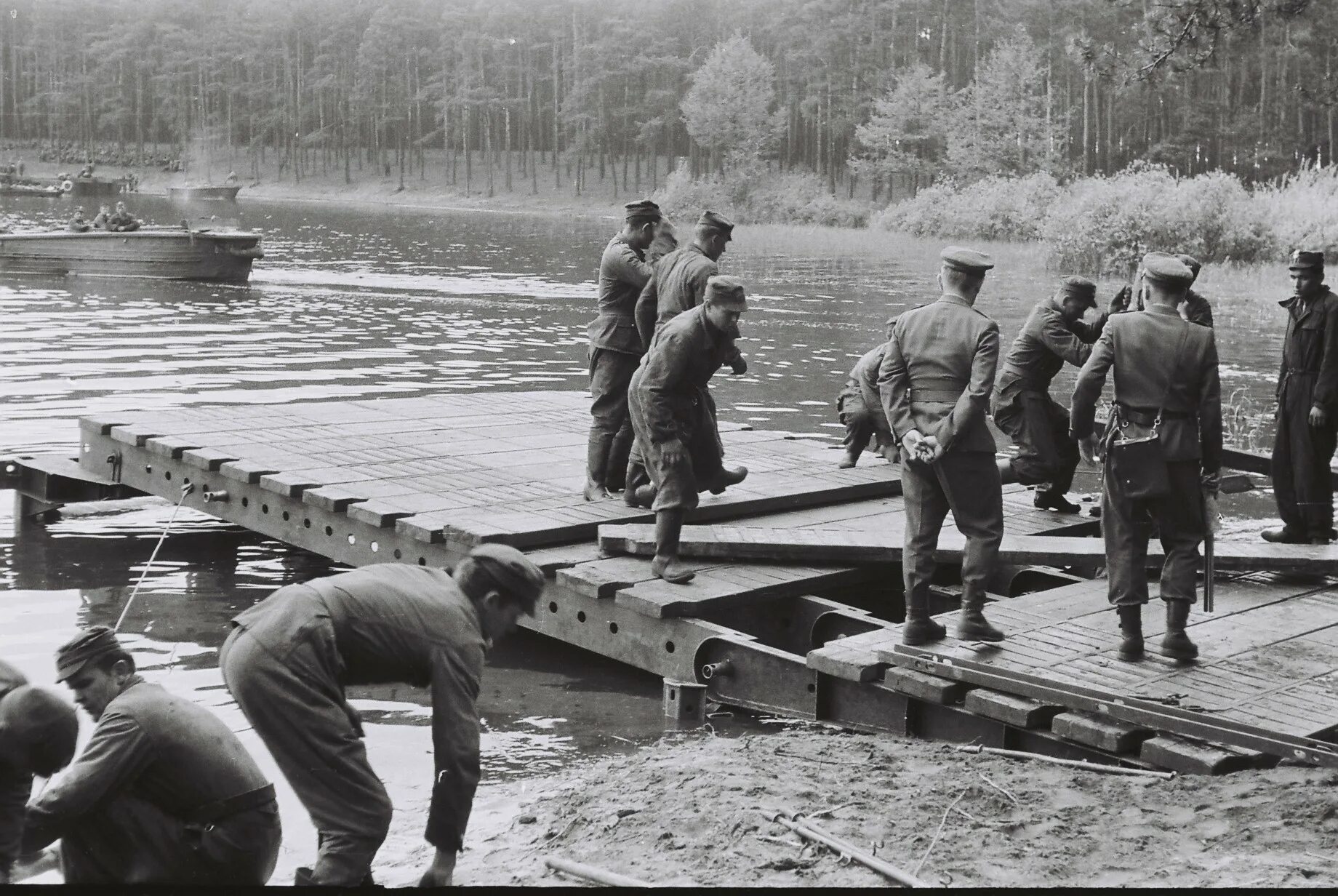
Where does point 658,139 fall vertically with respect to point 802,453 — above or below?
above

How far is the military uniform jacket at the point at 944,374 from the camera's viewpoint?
23.6ft

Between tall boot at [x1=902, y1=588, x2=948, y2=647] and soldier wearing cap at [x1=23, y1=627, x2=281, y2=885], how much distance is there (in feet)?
11.8

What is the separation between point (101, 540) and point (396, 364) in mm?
10266

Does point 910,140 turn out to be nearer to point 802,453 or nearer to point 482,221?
point 482,221

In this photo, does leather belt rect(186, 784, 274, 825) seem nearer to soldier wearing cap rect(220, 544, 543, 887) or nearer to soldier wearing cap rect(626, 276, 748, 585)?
soldier wearing cap rect(220, 544, 543, 887)

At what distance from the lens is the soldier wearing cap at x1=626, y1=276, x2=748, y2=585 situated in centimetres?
862

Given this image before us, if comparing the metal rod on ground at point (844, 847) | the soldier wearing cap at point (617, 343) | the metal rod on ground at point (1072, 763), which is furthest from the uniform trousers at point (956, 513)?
the soldier wearing cap at point (617, 343)

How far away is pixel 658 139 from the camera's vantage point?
298 feet

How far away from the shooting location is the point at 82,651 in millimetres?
4703

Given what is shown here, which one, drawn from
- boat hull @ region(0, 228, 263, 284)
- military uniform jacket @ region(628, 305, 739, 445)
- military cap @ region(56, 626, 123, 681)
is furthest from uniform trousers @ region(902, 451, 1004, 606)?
boat hull @ region(0, 228, 263, 284)

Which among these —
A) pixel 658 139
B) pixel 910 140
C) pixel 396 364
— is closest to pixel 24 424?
pixel 396 364

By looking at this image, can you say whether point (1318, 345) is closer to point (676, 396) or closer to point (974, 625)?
point (974, 625)

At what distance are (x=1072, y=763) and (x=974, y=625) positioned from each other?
1.08 metres

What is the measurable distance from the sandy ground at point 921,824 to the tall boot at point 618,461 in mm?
3913
